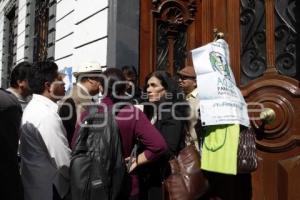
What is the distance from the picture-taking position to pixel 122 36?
5.77 metres

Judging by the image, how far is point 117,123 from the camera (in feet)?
10.9

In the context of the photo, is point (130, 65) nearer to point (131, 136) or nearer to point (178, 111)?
point (178, 111)

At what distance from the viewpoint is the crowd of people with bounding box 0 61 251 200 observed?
11.2 feet

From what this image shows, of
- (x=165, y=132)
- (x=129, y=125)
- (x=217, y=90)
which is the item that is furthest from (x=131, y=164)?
(x=217, y=90)

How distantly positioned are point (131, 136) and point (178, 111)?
22.5 inches

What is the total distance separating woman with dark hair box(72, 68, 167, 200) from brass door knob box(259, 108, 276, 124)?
1.06 metres

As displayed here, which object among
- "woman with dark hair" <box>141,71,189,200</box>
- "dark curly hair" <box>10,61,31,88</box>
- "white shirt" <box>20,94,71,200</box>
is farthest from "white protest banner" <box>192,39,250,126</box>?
"dark curly hair" <box>10,61,31,88</box>

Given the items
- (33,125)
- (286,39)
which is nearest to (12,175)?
(33,125)

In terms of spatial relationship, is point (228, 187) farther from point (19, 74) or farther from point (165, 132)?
point (19, 74)

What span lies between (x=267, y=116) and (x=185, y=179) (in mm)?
969

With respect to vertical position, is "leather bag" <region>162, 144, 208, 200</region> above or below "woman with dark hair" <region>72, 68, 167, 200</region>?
below

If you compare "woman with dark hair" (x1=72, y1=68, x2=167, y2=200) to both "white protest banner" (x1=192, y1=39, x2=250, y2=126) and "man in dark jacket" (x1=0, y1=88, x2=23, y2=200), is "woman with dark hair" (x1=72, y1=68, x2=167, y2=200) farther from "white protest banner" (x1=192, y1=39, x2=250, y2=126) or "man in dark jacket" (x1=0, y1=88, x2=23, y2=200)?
"man in dark jacket" (x1=0, y1=88, x2=23, y2=200)

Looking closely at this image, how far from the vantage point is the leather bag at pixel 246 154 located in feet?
11.5

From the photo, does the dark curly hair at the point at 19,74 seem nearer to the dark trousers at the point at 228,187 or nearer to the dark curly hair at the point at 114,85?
the dark curly hair at the point at 114,85
